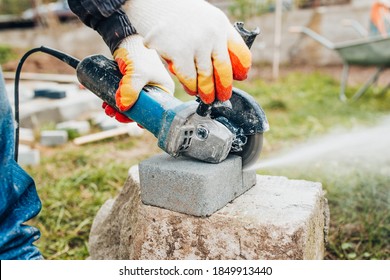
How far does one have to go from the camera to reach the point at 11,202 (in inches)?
61.0

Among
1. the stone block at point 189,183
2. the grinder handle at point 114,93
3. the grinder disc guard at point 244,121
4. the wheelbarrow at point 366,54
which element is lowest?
the wheelbarrow at point 366,54

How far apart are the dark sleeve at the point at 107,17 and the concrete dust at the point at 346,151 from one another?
1.26 meters

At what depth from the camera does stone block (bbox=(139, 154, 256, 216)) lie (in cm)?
150

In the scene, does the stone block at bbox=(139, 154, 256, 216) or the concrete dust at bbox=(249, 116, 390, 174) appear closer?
the stone block at bbox=(139, 154, 256, 216)

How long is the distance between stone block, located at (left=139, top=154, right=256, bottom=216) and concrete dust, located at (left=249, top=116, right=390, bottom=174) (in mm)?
1005

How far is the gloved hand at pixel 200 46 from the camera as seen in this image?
1301 millimetres

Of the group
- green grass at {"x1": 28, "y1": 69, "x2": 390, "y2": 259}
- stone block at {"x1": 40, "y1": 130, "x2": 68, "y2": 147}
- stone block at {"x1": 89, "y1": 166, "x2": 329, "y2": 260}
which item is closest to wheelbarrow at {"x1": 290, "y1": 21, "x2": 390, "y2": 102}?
green grass at {"x1": 28, "y1": 69, "x2": 390, "y2": 259}

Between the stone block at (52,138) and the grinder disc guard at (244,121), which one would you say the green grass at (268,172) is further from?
the grinder disc guard at (244,121)

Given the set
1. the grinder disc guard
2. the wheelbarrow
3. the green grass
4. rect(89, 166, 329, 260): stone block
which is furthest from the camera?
the wheelbarrow

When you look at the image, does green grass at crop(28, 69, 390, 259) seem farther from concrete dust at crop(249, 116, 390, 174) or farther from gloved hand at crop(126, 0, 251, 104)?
gloved hand at crop(126, 0, 251, 104)

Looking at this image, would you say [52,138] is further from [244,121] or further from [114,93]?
[244,121]

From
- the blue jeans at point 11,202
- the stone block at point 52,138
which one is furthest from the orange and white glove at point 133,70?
the stone block at point 52,138

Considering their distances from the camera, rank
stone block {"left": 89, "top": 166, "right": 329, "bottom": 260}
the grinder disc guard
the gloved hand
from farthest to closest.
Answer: the grinder disc guard
stone block {"left": 89, "top": 166, "right": 329, "bottom": 260}
the gloved hand

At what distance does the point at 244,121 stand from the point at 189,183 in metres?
0.28
